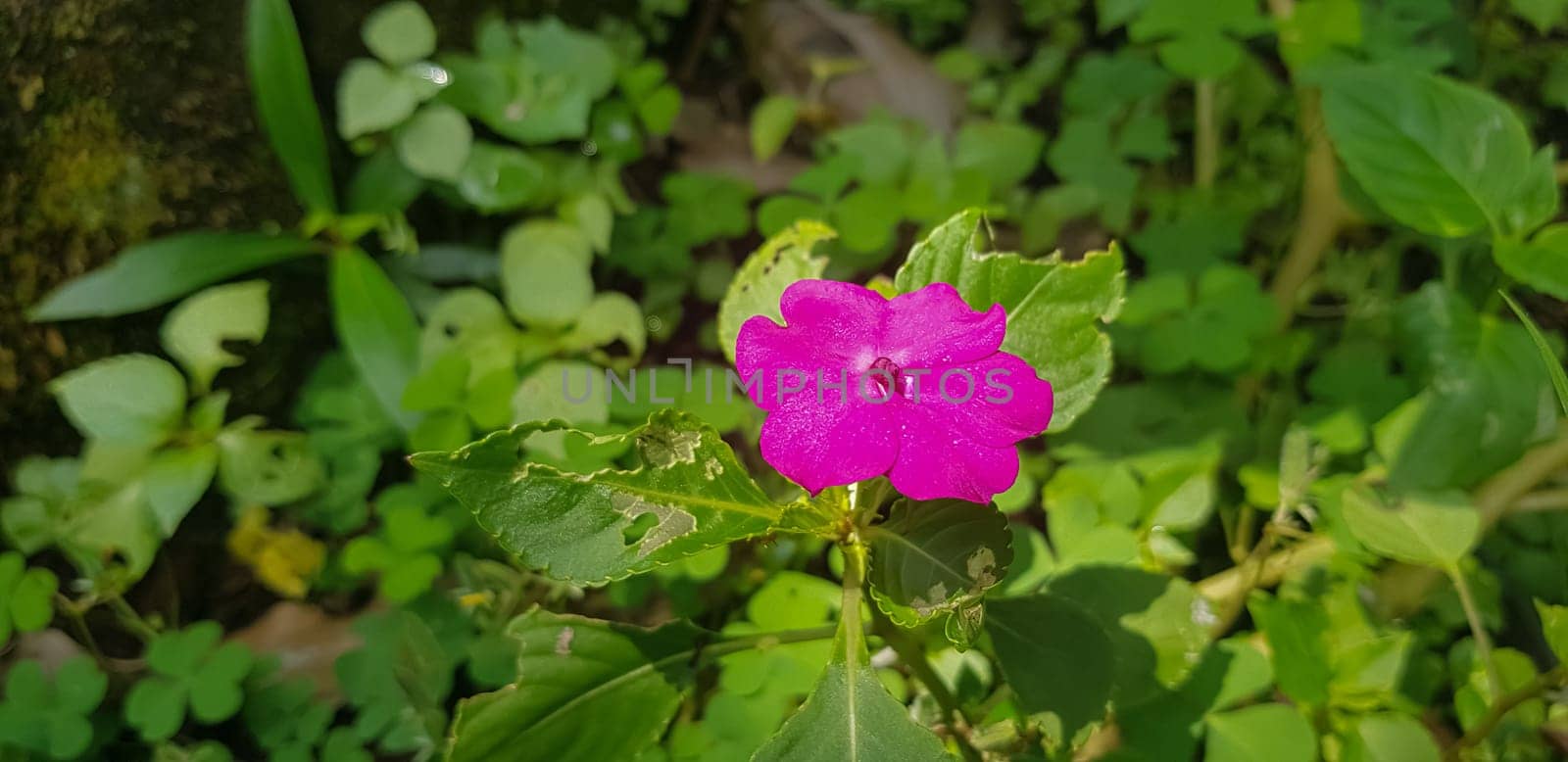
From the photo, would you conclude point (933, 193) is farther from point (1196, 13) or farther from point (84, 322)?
point (84, 322)

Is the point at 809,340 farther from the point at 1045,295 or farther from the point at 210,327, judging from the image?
the point at 210,327

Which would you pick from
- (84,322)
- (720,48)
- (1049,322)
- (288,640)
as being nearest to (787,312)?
(1049,322)

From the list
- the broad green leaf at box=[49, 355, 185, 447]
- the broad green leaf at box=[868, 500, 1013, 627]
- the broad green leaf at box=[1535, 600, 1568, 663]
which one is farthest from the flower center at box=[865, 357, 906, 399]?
the broad green leaf at box=[49, 355, 185, 447]

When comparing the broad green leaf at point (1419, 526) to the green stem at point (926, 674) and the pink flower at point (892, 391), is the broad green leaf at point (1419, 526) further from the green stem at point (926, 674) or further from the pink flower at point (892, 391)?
the pink flower at point (892, 391)

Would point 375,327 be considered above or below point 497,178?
below

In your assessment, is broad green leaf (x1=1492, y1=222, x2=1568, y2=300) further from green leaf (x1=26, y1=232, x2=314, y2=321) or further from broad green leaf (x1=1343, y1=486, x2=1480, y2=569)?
green leaf (x1=26, y1=232, x2=314, y2=321)

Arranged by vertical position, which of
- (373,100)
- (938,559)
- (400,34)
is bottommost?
(938,559)

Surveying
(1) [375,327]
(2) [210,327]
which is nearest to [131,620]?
(2) [210,327]
